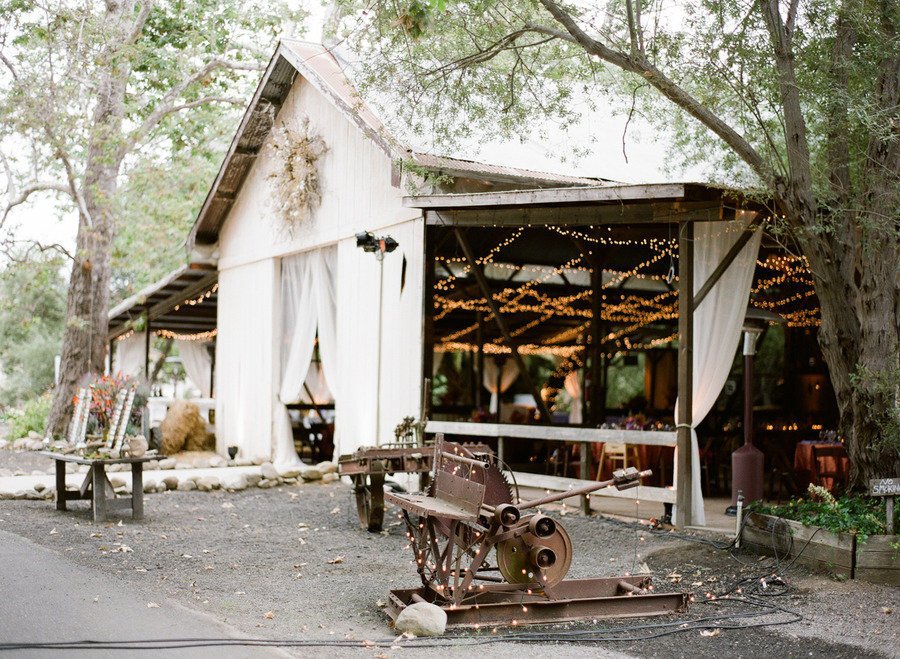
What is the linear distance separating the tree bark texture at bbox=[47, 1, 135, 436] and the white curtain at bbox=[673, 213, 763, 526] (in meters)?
11.3

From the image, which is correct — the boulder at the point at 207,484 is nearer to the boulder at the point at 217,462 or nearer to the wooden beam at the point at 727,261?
the boulder at the point at 217,462

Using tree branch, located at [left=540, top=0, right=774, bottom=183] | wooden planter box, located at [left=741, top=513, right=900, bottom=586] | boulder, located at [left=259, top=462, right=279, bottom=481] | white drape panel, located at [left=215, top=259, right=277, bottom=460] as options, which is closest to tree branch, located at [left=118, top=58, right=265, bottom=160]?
white drape panel, located at [left=215, top=259, right=277, bottom=460]

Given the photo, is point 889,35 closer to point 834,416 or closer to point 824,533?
point 824,533

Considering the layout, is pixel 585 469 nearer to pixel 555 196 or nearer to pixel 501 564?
pixel 555 196

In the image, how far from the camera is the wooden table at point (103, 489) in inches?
385

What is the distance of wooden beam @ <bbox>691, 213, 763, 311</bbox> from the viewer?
9117 millimetres

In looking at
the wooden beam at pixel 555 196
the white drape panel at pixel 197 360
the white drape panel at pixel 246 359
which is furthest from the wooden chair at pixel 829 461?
the white drape panel at pixel 197 360

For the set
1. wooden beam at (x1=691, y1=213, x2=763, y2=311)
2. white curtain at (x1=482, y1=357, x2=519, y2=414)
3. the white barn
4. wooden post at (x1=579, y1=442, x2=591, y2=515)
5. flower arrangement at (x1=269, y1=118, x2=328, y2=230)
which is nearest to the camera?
wooden beam at (x1=691, y1=213, x2=763, y2=311)

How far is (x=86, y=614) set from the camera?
580 cm

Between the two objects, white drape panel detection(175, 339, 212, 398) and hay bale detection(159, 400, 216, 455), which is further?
white drape panel detection(175, 339, 212, 398)

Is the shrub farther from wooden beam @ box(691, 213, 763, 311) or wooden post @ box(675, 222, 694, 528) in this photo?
wooden beam @ box(691, 213, 763, 311)

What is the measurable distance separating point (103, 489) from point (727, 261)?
6683 mm

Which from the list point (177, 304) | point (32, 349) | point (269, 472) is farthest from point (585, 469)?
point (32, 349)

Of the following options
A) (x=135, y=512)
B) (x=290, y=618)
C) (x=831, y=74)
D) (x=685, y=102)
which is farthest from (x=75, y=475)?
(x=831, y=74)
